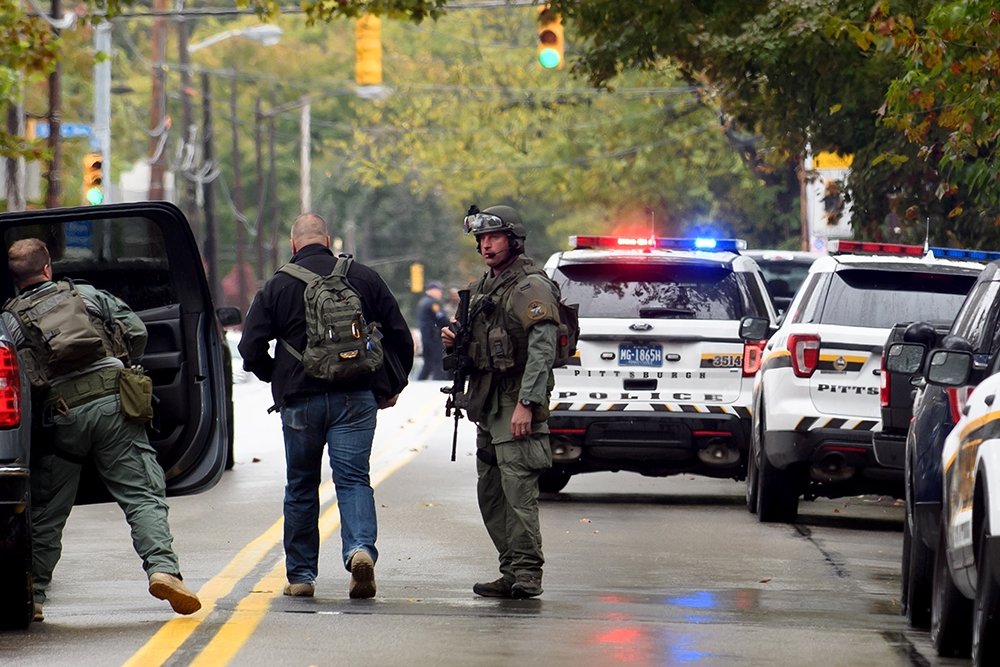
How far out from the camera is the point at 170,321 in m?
11.0

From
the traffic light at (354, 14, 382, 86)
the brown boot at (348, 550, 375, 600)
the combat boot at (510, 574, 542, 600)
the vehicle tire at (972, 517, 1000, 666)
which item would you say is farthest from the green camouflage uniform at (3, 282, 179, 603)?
the traffic light at (354, 14, 382, 86)

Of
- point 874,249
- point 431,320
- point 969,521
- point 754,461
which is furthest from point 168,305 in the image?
point 431,320

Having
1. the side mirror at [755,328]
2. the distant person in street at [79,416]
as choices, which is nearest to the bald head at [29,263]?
the distant person in street at [79,416]

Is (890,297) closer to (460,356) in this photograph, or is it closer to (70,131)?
(460,356)

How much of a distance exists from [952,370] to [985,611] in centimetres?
144

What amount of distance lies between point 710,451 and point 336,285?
5.89 metres

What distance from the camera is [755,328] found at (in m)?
14.8

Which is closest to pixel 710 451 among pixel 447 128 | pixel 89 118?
pixel 447 128

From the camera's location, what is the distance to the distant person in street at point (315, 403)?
1029cm

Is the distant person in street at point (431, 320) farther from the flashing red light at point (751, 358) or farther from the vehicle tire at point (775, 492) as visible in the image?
the vehicle tire at point (775, 492)

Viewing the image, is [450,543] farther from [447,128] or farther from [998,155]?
[447,128]

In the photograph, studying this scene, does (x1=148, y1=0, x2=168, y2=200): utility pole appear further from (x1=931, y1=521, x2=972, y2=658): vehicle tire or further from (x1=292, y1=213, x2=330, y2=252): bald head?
(x1=931, y1=521, x2=972, y2=658): vehicle tire

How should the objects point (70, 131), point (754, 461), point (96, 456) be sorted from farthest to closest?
point (70, 131), point (754, 461), point (96, 456)

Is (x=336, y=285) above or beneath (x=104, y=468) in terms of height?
above
